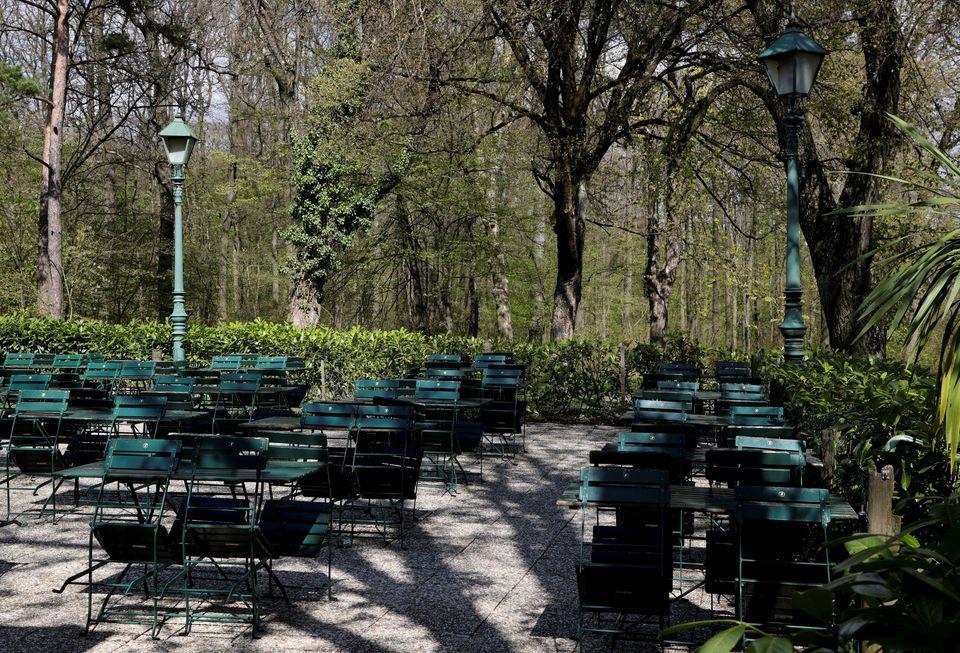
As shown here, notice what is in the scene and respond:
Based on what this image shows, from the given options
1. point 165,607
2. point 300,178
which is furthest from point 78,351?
point 165,607

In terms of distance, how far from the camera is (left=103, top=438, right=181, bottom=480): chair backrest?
6434 millimetres

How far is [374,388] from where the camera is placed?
38.0 feet

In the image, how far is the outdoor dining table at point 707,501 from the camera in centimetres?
555

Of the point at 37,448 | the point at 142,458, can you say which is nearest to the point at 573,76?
the point at 37,448

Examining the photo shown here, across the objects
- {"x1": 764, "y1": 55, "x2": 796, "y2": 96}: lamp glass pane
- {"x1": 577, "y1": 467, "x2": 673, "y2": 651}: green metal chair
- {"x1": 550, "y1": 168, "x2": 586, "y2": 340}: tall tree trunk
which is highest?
{"x1": 764, "y1": 55, "x2": 796, "y2": 96}: lamp glass pane

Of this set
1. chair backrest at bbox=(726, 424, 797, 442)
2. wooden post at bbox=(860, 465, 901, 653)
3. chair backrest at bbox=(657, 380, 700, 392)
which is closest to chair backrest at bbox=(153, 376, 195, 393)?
chair backrest at bbox=(657, 380, 700, 392)

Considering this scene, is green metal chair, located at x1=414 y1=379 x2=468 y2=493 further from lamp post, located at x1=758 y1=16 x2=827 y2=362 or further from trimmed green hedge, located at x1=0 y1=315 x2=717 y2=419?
trimmed green hedge, located at x1=0 y1=315 x2=717 y2=419

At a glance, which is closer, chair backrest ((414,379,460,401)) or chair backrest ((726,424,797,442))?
chair backrest ((726,424,797,442))

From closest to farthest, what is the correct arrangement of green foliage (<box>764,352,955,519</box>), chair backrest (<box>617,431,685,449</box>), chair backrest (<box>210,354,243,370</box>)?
green foliage (<box>764,352,955,519</box>) → chair backrest (<box>617,431,685,449</box>) → chair backrest (<box>210,354,243,370</box>)

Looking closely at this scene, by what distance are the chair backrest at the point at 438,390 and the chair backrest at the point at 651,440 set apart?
13.5ft

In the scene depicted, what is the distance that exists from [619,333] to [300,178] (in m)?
25.7

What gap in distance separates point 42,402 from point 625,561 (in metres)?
6.17

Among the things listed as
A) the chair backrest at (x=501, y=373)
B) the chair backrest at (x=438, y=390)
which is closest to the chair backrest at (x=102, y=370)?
the chair backrest at (x=438, y=390)

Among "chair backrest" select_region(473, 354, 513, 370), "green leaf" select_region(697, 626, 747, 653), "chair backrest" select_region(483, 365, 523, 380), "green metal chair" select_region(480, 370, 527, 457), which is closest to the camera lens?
"green leaf" select_region(697, 626, 747, 653)
